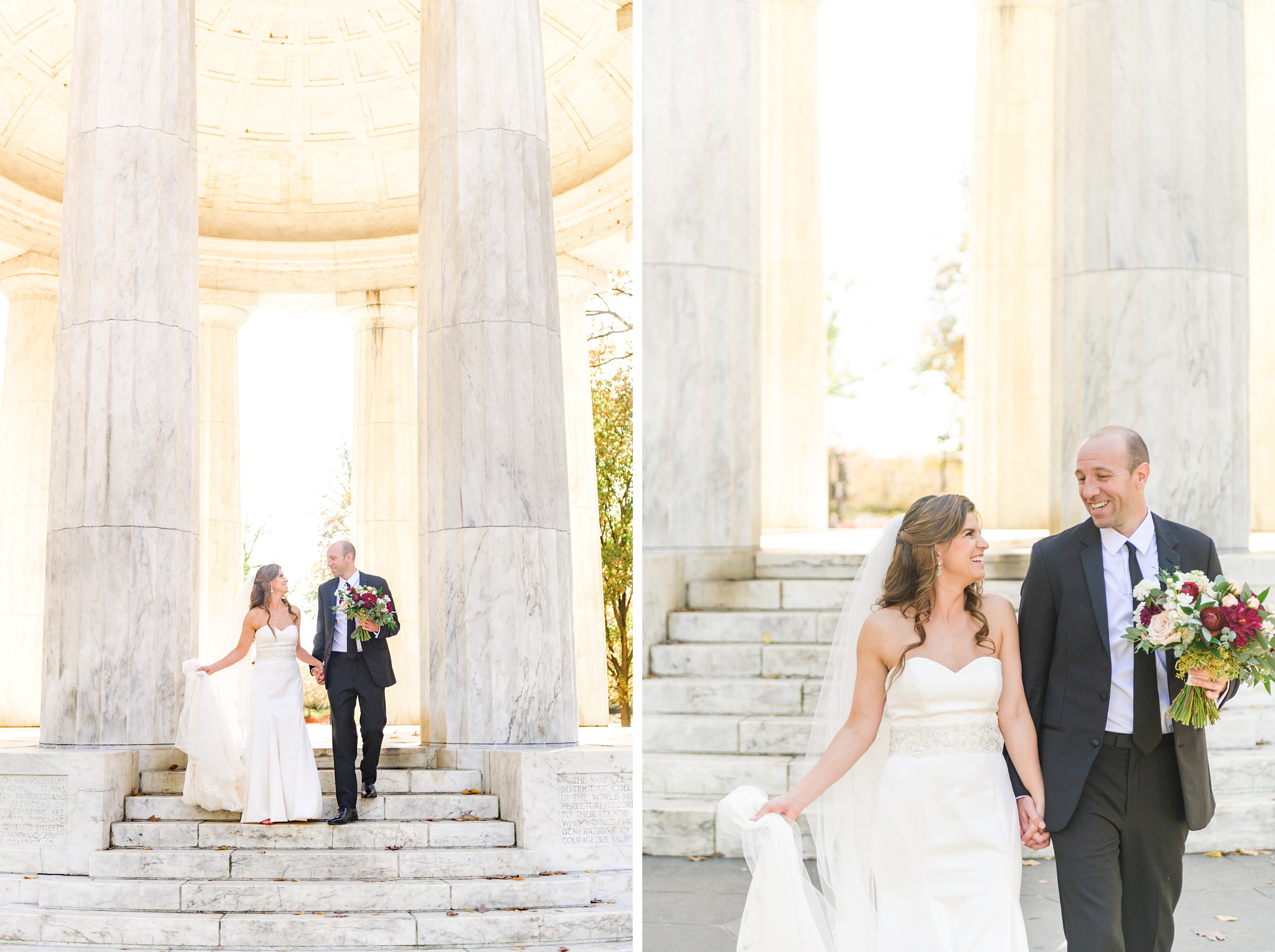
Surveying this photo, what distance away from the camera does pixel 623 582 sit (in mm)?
48750

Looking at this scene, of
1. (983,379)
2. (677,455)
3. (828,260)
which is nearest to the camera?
(677,455)

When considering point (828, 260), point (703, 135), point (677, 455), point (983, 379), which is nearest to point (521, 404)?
point (677, 455)

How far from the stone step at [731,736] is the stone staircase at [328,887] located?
2432 mm

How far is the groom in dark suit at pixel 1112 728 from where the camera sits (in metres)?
9.45

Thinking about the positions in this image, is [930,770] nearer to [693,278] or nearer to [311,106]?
[693,278]

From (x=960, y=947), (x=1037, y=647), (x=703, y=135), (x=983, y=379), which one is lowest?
(x=960, y=947)

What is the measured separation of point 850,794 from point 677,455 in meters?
12.3

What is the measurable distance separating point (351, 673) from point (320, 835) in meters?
2.48

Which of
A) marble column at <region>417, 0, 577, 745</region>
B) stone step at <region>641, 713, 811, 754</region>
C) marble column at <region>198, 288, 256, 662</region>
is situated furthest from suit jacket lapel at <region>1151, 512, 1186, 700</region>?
marble column at <region>198, 288, 256, 662</region>

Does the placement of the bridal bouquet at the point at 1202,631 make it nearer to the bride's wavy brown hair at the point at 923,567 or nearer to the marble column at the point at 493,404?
the bride's wavy brown hair at the point at 923,567

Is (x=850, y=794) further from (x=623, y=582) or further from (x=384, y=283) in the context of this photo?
(x=623, y=582)

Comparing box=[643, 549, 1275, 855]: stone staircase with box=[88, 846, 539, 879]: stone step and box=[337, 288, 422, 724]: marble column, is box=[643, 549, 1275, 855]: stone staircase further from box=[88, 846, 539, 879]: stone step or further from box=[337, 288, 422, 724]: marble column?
box=[337, 288, 422, 724]: marble column

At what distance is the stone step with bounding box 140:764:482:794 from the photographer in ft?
69.5

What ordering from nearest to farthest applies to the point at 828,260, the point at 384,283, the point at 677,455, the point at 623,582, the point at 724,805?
1. the point at 724,805
2. the point at 677,455
3. the point at 384,283
4. the point at 623,582
5. the point at 828,260
